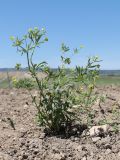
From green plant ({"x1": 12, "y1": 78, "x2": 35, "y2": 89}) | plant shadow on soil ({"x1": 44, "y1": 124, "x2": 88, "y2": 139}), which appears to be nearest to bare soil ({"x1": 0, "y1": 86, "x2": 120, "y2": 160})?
plant shadow on soil ({"x1": 44, "y1": 124, "x2": 88, "y2": 139})

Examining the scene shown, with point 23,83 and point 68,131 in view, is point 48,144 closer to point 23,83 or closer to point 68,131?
point 68,131

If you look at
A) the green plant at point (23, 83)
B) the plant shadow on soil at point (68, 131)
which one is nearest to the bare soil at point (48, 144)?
the plant shadow on soil at point (68, 131)

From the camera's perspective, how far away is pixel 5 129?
636cm

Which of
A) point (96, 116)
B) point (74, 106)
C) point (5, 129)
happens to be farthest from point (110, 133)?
point (5, 129)

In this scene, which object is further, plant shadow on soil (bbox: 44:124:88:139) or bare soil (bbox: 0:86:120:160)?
plant shadow on soil (bbox: 44:124:88:139)

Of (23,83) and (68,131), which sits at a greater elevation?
(23,83)

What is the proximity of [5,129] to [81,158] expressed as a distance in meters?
1.83

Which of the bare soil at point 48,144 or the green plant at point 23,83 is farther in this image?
the green plant at point 23,83

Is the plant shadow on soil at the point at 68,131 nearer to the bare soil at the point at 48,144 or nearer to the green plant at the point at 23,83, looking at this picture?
the bare soil at the point at 48,144

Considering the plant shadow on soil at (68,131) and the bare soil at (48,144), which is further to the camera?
the plant shadow on soil at (68,131)

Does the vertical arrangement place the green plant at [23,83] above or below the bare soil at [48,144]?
above

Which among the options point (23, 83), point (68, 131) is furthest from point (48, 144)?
point (23, 83)

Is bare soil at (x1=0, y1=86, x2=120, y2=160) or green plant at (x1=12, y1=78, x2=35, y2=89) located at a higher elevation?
green plant at (x1=12, y1=78, x2=35, y2=89)

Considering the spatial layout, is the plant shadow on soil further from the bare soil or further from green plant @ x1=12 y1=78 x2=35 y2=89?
green plant @ x1=12 y1=78 x2=35 y2=89
